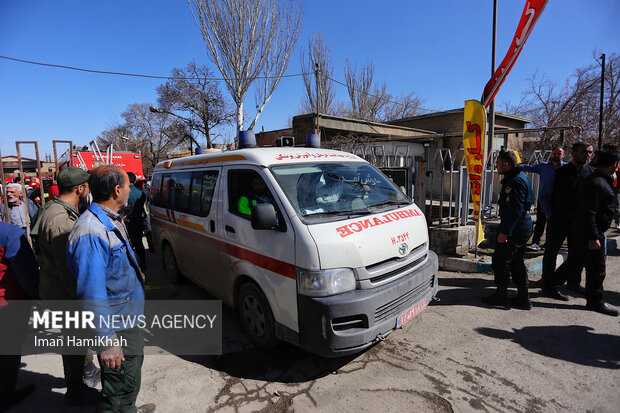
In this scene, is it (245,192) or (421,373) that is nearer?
(421,373)

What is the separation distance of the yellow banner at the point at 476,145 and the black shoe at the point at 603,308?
1.84 metres

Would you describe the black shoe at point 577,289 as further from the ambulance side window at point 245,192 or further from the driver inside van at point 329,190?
the ambulance side window at point 245,192

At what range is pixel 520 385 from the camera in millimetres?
2666

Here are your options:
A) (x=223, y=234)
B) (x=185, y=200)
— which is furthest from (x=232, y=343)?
(x=185, y=200)

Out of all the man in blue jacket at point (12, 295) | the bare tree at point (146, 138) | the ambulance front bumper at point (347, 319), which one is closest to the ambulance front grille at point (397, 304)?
the ambulance front bumper at point (347, 319)

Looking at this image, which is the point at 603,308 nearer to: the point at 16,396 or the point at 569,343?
the point at 569,343

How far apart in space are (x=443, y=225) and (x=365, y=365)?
4.39 metres

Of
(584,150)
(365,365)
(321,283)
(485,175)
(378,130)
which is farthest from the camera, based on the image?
(378,130)

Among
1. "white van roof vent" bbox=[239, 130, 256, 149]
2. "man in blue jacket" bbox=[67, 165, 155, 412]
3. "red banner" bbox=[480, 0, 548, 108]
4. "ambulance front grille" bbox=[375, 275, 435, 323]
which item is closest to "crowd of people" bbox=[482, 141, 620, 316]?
"ambulance front grille" bbox=[375, 275, 435, 323]

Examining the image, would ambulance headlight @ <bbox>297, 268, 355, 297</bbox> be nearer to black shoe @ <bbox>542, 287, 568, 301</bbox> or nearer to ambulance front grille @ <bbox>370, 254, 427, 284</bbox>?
ambulance front grille @ <bbox>370, 254, 427, 284</bbox>

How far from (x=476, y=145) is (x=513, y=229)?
2067 millimetres

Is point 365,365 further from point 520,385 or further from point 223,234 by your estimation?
point 223,234

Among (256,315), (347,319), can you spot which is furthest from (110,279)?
(347,319)

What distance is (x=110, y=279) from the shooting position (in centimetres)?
195
